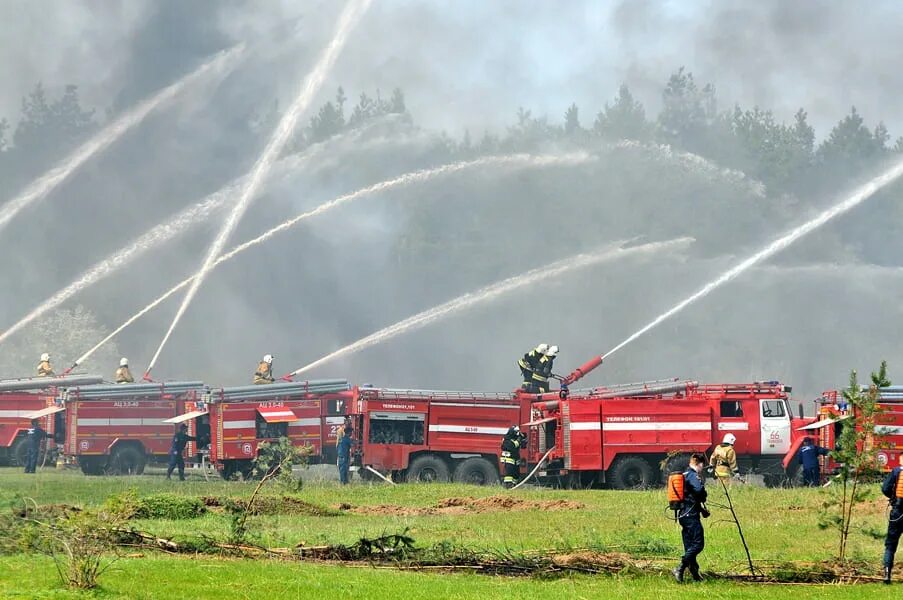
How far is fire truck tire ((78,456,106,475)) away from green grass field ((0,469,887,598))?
24.4 feet

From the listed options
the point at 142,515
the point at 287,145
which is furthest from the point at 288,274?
the point at 142,515

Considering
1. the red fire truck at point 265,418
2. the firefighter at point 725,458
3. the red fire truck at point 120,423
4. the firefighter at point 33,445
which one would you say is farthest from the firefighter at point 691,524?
the firefighter at point 33,445

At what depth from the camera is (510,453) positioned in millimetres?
32312

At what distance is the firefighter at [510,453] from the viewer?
32.2 meters

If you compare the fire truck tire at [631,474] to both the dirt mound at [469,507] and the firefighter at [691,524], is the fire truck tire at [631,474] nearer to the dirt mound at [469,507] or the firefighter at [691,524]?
the dirt mound at [469,507]

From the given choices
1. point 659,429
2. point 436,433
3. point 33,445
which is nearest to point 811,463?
point 659,429

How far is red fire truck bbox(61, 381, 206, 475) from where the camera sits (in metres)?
39.1

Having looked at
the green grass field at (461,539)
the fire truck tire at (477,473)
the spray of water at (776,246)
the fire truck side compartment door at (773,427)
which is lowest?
the green grass field at (461,539)

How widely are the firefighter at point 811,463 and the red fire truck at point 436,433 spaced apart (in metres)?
7.66

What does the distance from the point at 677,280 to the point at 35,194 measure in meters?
37.1

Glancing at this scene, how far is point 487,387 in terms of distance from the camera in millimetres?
74125

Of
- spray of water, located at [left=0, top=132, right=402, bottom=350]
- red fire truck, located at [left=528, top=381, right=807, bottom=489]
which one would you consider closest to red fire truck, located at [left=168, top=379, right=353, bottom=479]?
red fire truck, located at [left=528, top=381, right=807, bottom=489]

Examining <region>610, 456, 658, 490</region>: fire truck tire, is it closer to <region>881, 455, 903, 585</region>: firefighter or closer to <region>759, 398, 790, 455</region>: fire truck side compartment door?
<region>759, 398, 790, 455</region>: fire truck side compartment door

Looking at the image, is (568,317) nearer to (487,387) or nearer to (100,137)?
(487,387)
